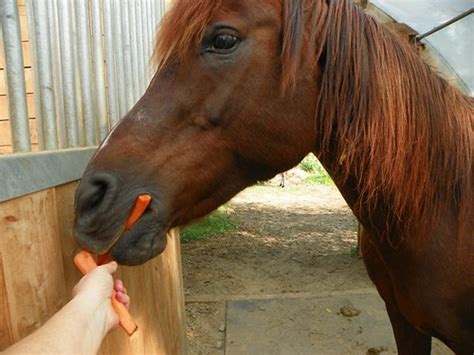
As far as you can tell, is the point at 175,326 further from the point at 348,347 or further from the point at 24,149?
the point at 24,149

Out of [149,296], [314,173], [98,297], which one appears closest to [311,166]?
[314,173]

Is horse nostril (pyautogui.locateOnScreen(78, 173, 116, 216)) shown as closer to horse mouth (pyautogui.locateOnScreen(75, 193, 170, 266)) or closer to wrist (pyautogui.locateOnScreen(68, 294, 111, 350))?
horse mouth (pyautogui.locateOnScreen(75, 193, 170, 266))

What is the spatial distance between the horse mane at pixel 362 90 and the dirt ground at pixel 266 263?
2.54 metres

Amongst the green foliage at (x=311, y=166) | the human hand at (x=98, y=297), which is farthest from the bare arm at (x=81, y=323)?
the green foliage at (x=311, y=166)

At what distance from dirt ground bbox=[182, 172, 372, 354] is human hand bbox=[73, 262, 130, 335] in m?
2.59

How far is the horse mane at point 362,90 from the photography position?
1456 mm

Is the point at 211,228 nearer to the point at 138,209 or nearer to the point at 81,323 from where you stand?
the point at 138,209

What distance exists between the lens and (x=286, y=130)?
1.52m

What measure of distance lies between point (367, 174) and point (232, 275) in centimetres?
400

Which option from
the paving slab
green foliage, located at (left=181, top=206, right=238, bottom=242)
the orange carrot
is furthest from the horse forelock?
green foliage, located at (left=181, top=206, right=238, bottom=242)

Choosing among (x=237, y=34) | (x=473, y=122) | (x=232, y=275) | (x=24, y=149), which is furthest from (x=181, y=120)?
(x=232, y=275)

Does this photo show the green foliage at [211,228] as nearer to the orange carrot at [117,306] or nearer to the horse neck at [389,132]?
the horse neck at [389,132]

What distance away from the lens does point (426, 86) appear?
1.60 metres

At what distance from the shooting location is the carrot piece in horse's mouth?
4.41ft
